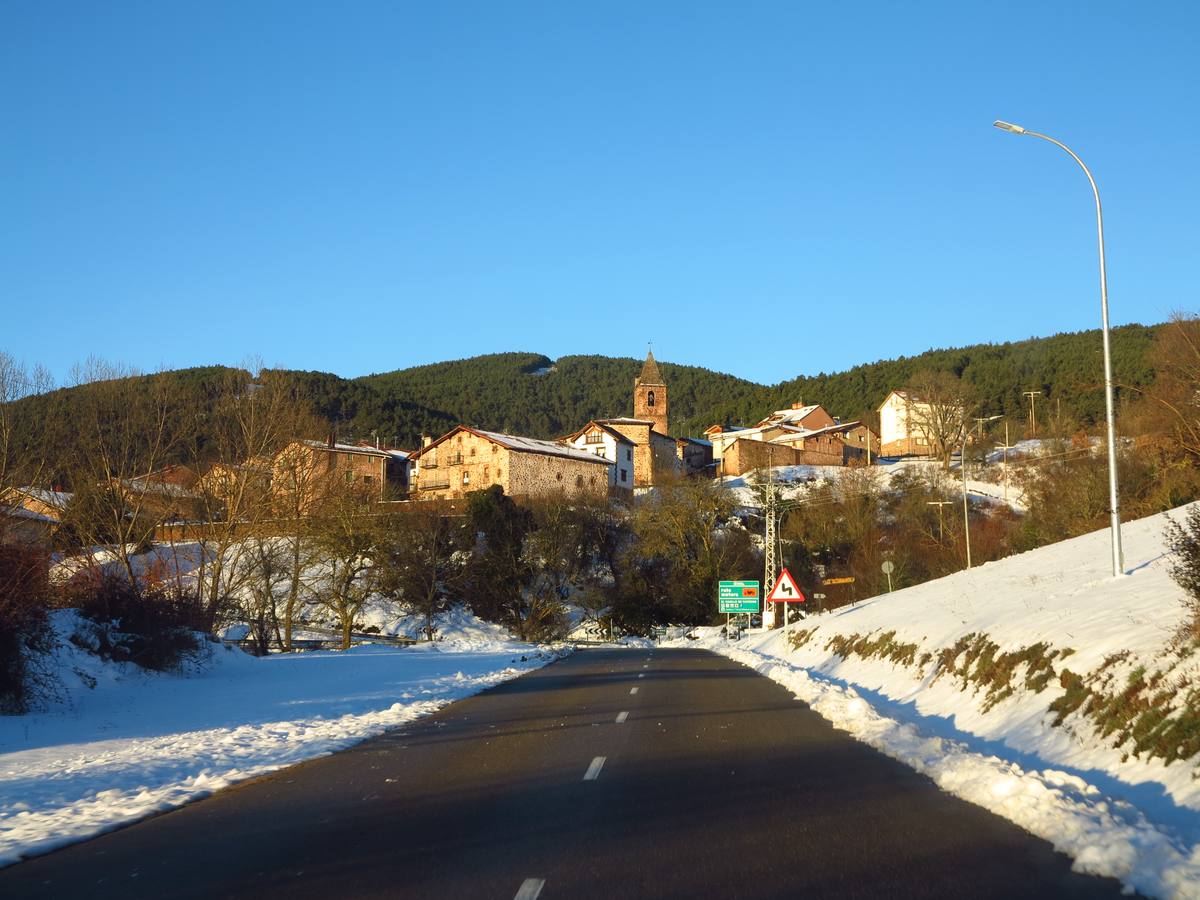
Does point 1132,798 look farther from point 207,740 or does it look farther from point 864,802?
point 207,740

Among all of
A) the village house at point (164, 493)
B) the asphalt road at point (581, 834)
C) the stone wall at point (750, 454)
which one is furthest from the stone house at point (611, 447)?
the asphalt road at point (581, 834)

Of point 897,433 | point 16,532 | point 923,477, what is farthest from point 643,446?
point 16,532

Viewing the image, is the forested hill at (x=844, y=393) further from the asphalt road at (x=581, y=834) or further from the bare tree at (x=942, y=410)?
the asphalt road at (x=581, y=834)

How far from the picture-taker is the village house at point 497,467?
319ft

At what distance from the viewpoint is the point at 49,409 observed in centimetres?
3578

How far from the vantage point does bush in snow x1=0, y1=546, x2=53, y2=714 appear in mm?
16531

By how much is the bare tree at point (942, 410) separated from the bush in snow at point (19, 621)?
8755 cm

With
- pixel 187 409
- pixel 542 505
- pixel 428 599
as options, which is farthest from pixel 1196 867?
pixel 542 505

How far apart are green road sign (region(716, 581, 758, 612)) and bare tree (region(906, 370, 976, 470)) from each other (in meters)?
45.6

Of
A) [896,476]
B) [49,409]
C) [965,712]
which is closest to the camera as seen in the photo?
[965,712]

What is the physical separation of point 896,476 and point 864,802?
8640cm

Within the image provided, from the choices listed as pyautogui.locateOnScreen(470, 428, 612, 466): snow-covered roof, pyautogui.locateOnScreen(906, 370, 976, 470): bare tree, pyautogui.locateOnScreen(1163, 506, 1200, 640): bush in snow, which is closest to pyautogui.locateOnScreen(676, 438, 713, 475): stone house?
pyautogui.locateOnScreen(470, 428, 612, 466): snow-covered roof

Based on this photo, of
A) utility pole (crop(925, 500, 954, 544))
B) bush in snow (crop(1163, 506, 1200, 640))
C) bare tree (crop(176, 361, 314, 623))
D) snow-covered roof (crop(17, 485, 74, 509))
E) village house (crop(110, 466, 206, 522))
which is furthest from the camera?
utility pole (crop(925, 500, 954, 544))

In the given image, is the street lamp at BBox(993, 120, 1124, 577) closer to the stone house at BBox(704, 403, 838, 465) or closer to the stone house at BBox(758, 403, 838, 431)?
the stone house at BBox(704, 403, 838, 465)
